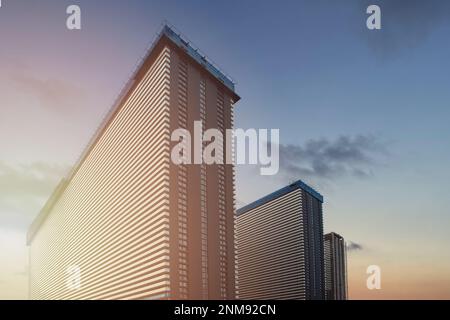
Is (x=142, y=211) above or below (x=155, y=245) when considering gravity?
above

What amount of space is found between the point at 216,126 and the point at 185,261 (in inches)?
2391

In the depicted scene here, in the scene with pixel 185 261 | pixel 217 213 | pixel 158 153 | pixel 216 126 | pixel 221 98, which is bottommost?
pixel 185 261

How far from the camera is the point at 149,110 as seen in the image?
179 meters

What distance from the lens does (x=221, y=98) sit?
200 m
